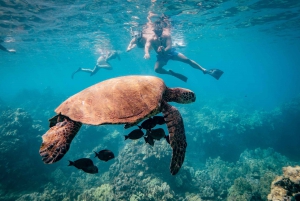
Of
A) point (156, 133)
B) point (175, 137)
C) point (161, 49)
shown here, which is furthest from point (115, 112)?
point (161, 49)

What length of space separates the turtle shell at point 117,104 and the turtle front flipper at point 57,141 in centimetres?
18

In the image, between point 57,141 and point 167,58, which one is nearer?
point 57,141

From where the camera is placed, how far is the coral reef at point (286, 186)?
4230 millimetres

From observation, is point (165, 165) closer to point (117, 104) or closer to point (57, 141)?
point (117, 104)

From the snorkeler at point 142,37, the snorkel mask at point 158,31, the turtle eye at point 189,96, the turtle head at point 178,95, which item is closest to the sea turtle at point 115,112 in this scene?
the turtle head at point 178,95

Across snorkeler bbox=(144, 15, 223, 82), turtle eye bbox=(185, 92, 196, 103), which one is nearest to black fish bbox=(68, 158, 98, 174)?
turtle eye bbox=(185, 92, 196, 103)

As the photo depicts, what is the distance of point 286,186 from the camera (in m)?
4.41

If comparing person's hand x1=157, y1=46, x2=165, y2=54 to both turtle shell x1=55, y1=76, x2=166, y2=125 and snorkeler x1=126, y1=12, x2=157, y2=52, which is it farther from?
turtle shell x1=55, y1=76, x2=166, y2=125

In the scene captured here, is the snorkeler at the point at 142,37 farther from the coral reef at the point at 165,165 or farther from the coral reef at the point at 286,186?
the coral reef at the point at 286,186

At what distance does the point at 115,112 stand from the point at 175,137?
1187 millimetres

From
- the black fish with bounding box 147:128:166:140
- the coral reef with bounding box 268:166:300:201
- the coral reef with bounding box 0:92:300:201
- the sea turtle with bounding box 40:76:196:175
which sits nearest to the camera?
the sea turtle with bounding box 40:76:196:175

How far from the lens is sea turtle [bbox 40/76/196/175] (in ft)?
8.88

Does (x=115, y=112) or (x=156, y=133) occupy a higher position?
(x=115, y=112)

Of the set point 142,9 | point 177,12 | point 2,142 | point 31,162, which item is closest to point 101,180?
point 31,162
